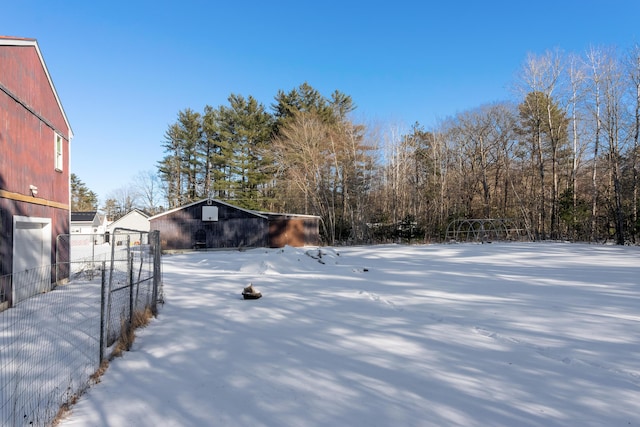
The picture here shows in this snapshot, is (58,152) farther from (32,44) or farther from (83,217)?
(83,217)

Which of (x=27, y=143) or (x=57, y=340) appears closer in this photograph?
(x=57, y=340)

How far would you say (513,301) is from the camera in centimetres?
679

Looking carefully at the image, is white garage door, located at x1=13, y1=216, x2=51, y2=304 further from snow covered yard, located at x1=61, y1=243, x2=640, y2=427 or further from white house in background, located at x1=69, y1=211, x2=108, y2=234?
white house in background, located at x1=69, y1=211, x2=108, y2=234

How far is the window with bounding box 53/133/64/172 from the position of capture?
10987mm

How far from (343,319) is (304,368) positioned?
2.08 meters

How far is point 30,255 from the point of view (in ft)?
29.7

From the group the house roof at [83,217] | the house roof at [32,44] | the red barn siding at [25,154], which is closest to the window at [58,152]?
the red barn siding at [25,154]

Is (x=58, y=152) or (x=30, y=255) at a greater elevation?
(x=58, y=152)

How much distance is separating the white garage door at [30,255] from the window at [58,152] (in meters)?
2.03

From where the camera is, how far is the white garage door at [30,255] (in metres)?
8.27

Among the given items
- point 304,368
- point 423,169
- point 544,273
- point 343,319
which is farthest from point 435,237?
point 304,368

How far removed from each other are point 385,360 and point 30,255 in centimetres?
967

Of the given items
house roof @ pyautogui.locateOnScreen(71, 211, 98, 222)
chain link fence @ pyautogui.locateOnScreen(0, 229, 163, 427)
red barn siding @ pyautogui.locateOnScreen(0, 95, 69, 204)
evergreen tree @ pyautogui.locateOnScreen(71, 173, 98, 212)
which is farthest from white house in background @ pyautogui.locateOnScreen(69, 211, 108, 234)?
chain link fence @ pyautogui.locateOnScreen(0, 229, 163, 427)

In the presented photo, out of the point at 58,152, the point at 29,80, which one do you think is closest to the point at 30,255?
the point at 58,152
